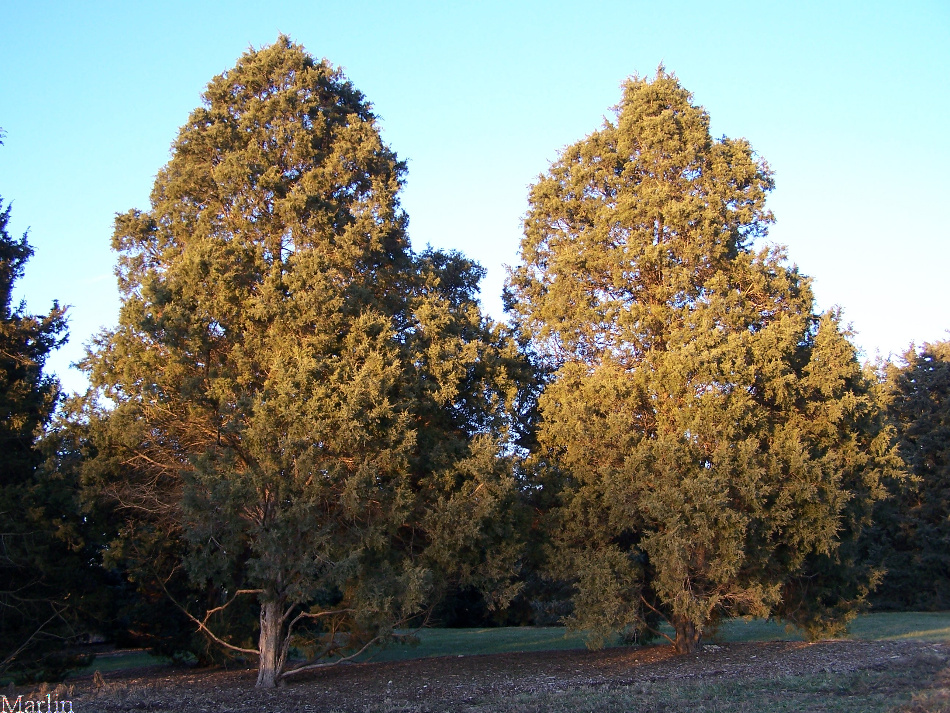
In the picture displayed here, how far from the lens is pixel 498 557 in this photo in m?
12.6

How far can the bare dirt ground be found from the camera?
377 inches

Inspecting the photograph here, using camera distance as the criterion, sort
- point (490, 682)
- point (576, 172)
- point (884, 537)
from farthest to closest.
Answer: point (884, 537)
point (576, 172)
point (490, 682)

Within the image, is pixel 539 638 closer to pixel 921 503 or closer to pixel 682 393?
pixel 682 393

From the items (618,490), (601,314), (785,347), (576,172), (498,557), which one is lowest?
(498,557)

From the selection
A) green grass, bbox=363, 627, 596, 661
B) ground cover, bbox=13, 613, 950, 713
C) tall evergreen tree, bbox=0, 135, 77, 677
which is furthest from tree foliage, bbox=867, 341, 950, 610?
tall evergreen tree, bbox=0, 135, 77, 677

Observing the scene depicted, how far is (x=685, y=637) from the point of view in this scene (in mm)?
15250

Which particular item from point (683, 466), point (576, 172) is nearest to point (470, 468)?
point (683, 466)

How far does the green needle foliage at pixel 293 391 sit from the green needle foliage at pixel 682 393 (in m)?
1.80

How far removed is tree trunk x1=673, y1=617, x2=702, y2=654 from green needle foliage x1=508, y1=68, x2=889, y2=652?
0.04m

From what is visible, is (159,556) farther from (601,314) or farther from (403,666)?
(601,314)

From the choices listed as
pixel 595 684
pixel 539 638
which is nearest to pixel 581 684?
pixel 595 684

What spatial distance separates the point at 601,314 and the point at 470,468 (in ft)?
16.3

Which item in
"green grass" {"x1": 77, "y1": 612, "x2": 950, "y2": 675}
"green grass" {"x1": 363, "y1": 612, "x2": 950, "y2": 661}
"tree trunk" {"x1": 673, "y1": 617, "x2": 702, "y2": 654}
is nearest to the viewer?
"tree trunk" {"x1": 673, "y1": 617, "x2": 702, "y2": 654}

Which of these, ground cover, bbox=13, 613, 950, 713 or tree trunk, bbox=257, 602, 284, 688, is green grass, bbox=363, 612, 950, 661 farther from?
tree trunk, bbox=257, 602, 284, 688
